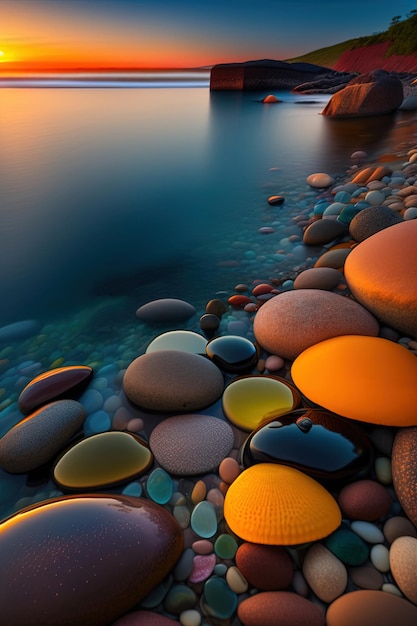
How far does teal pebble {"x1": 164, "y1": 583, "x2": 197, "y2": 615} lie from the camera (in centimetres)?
103

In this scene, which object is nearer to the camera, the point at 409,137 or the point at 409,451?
the point at 409,451

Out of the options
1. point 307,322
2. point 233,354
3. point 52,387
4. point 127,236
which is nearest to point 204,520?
point 233,354

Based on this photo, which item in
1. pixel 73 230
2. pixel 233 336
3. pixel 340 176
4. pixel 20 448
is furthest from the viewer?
pixel 340 176

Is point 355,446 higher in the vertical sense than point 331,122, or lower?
lower

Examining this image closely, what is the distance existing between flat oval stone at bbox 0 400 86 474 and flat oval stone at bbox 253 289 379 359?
992 mm

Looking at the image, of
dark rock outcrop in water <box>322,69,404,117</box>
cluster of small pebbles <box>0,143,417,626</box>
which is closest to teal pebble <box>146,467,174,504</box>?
cluster of small pebbles <box>0,143,417,626</box>

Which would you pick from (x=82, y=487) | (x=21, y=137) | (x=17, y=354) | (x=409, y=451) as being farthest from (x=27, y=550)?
(x=21, y=137)

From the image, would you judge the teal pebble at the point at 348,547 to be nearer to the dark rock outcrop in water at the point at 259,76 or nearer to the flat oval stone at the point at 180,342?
the flat oval stone at the point at 180,342

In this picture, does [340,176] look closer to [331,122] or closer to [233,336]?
[233,336]

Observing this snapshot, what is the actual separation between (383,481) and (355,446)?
0.45ft

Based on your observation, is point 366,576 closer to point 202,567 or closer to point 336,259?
point 202,567

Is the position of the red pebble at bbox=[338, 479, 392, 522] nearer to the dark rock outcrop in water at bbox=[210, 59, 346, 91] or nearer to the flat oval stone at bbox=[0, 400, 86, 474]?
the flat oval stone at bbox=[0, 400, 86, 474]

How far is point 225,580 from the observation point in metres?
1.08

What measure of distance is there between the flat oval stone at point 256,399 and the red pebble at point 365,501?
0.40 m
